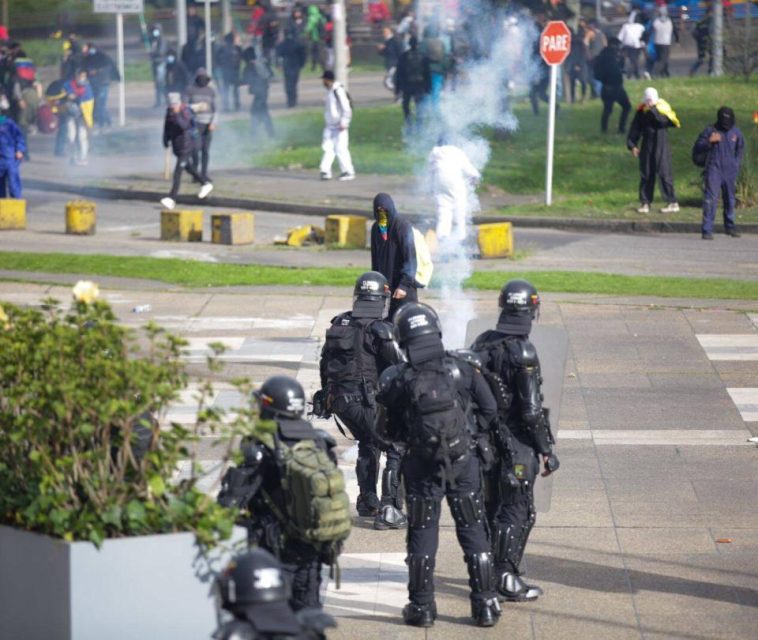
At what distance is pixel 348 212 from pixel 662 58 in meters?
16.0

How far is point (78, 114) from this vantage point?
31.7 metres

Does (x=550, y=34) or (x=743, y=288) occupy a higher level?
(x=550, y=34)

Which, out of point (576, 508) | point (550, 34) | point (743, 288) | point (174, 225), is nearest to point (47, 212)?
point (174, 225)

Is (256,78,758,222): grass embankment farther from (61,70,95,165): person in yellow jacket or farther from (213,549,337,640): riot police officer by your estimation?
(213,549,337,640): riot police officer

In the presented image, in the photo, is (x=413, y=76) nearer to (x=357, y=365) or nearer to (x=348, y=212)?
(x=348, y=212)

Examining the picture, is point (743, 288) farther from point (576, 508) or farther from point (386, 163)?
point (386, 163)

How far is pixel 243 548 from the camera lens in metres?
6.52

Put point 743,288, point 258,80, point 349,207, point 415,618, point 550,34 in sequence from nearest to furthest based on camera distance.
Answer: point 415,618 → point 743,288 → point 550,34 → point 349,207 → point 258,80

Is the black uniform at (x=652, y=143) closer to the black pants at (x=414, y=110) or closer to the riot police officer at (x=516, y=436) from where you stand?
the black pants at (x=414, y=110)

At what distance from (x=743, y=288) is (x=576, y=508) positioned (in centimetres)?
907

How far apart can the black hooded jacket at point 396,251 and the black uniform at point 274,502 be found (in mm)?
5580

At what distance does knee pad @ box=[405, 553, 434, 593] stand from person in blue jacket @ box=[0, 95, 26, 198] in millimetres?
17909

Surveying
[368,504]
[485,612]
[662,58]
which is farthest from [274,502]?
[662,58]

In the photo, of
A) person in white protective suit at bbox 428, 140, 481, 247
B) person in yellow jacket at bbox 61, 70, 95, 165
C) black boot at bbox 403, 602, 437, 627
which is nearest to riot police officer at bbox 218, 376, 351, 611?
black boot at bbox 403, 602, 437, 627
